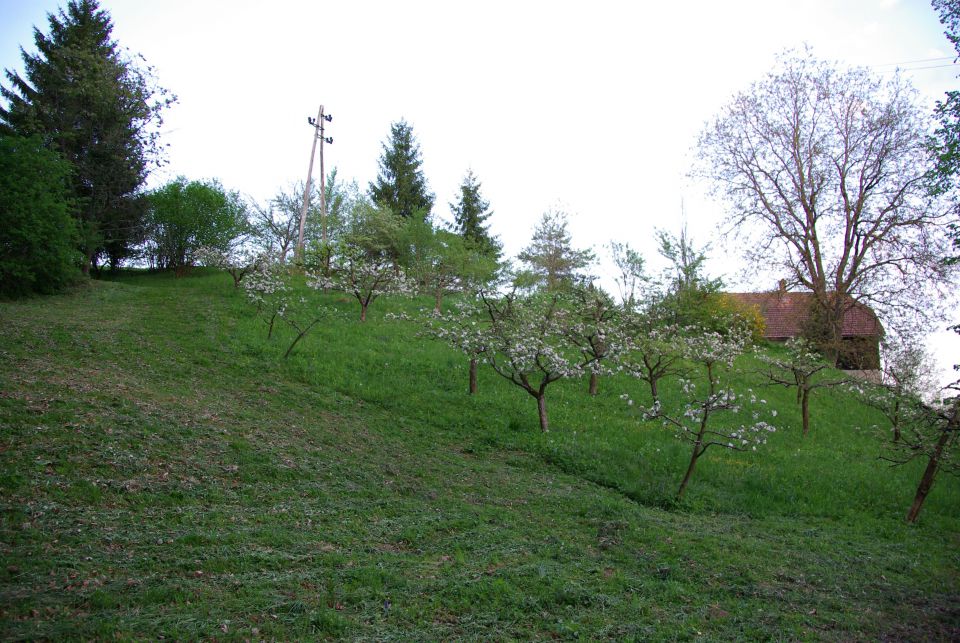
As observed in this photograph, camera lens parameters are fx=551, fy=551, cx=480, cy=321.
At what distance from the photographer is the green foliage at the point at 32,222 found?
56.2ft

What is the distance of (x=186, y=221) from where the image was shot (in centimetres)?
2816

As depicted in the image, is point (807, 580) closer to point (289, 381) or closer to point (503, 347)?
point (503, 347)

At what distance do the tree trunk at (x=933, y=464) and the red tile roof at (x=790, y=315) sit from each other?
17.2 meters

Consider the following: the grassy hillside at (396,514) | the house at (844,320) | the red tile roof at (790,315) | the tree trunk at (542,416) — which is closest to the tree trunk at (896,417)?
the grassy hillside at (396,514)

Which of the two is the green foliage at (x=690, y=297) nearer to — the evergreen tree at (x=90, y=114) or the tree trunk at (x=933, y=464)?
the tree trunk at (x=933, y=464)

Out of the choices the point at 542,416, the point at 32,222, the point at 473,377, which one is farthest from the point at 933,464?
the point at 32,222

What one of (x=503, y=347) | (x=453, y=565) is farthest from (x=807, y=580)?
(x=503, y=347)

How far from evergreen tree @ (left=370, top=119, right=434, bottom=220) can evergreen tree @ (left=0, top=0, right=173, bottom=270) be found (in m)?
14.2

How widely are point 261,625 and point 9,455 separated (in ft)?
14.2

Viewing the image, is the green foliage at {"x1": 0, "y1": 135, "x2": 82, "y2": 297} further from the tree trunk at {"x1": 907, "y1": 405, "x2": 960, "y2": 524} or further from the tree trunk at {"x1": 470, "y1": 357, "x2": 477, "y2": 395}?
the tree trunk at {"x1": 907, "y1": 405, "x2": 960, "y2": 524}

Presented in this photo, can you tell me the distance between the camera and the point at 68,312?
1623 centimetres

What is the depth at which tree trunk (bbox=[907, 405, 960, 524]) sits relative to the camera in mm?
9234

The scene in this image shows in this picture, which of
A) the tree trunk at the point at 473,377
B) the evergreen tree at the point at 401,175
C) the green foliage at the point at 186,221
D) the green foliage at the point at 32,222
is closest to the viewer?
the tree trunk at the point at 473,377

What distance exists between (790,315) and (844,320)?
4.00 metres
